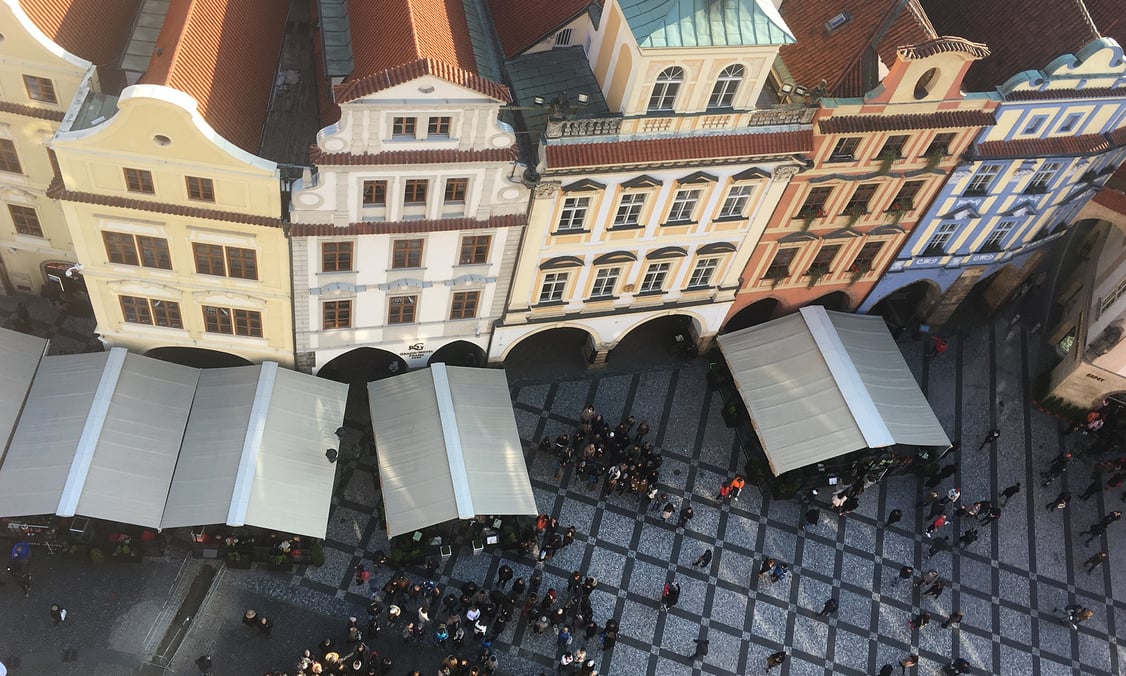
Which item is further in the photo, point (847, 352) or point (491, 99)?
point (847, 352)

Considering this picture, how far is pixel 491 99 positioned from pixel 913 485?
28413mm

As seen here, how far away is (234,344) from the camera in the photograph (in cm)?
4225

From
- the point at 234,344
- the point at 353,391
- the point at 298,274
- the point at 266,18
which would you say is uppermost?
the point at 266,18

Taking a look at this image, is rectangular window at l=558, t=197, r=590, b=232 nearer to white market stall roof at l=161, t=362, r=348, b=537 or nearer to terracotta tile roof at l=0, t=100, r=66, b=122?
white market stall roof at l=161, t=362, r=348, b=537

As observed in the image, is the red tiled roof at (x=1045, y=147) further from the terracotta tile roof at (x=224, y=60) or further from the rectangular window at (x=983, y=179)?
the terracotta tile roof at (x=224, y=60)

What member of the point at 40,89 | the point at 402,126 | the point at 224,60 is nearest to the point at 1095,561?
the point at 402,126

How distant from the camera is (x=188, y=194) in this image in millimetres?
36094

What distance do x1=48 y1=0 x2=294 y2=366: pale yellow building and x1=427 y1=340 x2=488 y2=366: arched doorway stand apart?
303 inches

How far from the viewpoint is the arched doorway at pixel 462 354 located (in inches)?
1870

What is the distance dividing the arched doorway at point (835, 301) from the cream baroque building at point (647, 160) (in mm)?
7391

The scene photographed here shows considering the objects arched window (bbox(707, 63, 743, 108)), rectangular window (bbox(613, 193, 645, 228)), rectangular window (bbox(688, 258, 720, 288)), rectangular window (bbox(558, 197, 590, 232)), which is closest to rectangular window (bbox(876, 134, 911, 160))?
arched window (bbox(707, 63, 743, 108))

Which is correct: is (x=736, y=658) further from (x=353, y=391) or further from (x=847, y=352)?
(x=353, y=391)

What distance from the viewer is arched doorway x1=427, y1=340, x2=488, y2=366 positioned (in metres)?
47.5

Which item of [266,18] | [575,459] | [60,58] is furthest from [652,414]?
[60,58]
